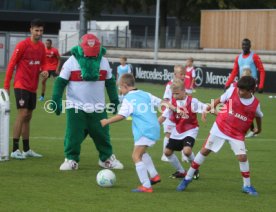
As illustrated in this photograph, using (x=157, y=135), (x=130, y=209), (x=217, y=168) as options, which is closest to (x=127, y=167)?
(x=217, y=168)

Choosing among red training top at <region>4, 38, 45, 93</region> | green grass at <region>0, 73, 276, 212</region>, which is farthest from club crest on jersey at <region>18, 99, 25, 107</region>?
green grass at <region>0, 73, 276, 212</region>

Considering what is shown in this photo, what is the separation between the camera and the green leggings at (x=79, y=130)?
40.6 feet

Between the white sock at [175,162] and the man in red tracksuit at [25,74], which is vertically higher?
the man in red tracksuit at [25,74]

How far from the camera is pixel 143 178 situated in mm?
10430

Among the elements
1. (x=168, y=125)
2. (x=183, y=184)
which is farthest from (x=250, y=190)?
(x=168, y=125)

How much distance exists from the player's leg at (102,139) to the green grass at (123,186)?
0.22 meters

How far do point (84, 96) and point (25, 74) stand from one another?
1631 millimetres

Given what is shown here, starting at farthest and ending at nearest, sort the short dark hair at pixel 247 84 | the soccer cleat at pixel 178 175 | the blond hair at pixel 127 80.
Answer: the soccer cleat at pixel 178 175 → the blond hair at pixel 127 80 → the short dark hair at pixel 247 84

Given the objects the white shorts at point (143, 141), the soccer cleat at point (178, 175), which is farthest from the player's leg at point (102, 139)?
the white shorts at point (143, 141)

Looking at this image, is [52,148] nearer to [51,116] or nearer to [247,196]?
[247,196]

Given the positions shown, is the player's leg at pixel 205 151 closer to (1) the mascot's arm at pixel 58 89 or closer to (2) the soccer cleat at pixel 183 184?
(2) the soccer cleat at pixel 183 184

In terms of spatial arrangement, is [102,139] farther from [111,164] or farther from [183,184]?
[183,184]

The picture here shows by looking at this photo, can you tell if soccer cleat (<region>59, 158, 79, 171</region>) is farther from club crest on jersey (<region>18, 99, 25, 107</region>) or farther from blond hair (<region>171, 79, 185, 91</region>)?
blond hair (<region>171, 79, 185, 91</region>)

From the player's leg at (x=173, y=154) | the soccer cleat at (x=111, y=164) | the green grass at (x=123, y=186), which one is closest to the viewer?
the green grass at (x=123, y=186)
